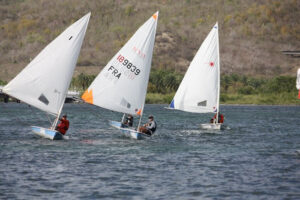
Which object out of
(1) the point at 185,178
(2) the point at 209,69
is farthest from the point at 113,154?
(2) the point at 209,69

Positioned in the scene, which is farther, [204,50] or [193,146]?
[204,50]

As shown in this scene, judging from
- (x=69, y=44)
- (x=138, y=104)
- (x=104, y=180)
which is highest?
(x=69, y=44)

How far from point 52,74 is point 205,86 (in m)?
23.5

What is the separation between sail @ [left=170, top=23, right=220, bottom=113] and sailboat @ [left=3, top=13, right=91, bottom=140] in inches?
840

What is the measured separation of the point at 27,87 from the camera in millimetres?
40969

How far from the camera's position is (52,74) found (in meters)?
A: 42.1

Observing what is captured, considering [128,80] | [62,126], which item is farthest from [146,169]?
[128,80]

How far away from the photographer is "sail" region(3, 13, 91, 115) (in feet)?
135

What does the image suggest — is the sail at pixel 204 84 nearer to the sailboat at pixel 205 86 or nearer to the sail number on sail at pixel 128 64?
the sailboat at pixel 205 86

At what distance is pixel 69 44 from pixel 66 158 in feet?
28.4

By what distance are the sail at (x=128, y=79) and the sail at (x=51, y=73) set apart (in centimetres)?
427

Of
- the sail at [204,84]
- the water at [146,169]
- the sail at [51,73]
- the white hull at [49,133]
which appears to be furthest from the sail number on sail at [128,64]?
the sail at [204,84]

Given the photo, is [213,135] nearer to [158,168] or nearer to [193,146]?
[193,146]

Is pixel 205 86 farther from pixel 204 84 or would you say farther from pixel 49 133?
pixel 49 133
